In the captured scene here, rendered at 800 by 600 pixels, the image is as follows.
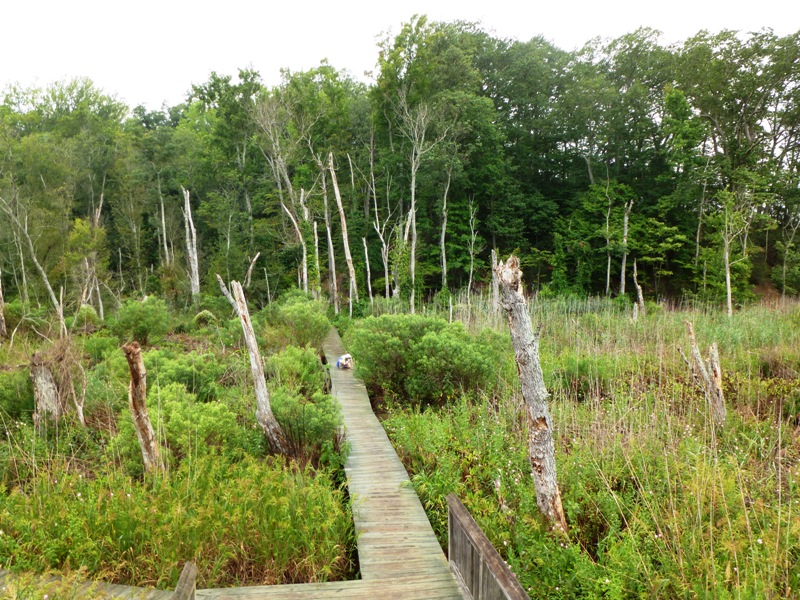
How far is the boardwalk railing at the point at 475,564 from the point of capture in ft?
6.82

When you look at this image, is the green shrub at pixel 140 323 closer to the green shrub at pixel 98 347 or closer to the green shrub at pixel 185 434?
the green shrub at pixel 98 347

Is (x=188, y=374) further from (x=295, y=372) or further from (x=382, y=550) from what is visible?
(x=382, y=550)

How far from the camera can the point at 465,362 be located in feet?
20.7

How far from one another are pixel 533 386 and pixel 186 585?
2.20 m

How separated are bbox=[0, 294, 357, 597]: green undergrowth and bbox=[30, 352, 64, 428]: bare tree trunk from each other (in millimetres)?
A: 122

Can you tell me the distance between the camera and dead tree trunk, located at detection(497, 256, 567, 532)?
3.02 m

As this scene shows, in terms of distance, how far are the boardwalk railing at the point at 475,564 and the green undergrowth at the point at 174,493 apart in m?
0.81

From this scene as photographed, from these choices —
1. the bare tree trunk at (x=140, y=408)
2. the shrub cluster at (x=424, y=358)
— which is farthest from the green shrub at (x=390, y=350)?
the bare tree trunk at (x=140, y=408)

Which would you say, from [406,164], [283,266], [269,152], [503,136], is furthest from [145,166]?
[503,136]

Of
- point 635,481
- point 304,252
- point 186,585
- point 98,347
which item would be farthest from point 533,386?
point 304,252

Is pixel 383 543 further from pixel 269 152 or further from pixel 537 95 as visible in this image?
pixel 537 95

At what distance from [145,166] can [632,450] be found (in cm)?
2779

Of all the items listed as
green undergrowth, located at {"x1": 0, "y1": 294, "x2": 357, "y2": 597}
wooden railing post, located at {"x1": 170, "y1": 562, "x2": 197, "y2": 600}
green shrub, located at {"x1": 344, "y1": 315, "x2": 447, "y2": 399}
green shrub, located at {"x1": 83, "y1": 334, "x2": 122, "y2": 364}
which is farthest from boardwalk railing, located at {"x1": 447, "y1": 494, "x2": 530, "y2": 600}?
green shrub, located at {"x1": 83, "y1": 334, "x2": 122, "y2": 364}

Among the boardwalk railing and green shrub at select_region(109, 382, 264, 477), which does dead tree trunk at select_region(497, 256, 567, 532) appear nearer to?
the boardwalk railing
